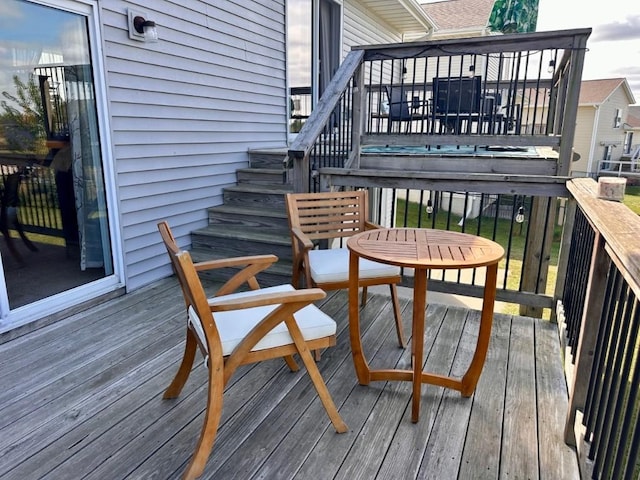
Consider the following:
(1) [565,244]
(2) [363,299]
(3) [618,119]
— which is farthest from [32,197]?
(3) [618,119]

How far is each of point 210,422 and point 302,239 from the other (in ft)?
4.01

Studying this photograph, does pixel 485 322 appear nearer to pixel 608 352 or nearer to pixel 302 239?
pixel 608 352

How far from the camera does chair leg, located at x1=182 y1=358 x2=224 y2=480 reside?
150 cm

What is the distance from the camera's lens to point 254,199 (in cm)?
432

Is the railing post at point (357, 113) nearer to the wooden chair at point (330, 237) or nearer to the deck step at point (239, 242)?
the deck step at point (239, 242)

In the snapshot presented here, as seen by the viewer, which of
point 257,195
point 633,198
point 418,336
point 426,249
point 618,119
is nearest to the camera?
point 418,336

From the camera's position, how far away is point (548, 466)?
5.27 feet

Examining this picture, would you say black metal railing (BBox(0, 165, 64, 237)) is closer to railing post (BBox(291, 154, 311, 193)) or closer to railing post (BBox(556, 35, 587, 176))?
railing post (BBox(291, 154, 311, 193))

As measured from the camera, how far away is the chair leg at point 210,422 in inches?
59.2

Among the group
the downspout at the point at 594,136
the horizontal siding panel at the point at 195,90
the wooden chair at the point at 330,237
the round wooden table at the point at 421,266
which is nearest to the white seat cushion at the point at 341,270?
the wooden chair at the point at 330,237

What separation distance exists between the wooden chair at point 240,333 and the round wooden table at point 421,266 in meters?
0.35

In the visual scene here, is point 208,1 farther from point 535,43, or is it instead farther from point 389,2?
point 389,2

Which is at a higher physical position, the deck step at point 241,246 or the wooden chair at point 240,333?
the wooden chair at point 240,333

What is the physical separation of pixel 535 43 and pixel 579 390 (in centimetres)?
259
